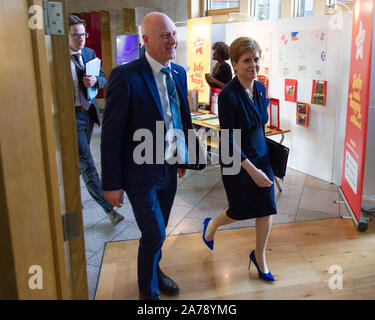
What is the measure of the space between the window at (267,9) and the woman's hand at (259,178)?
16.0 ft

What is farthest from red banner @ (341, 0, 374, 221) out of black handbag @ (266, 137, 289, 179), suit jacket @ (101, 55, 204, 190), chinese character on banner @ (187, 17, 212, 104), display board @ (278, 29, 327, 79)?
chinese character on banner @ (187, 17, 212, 104)

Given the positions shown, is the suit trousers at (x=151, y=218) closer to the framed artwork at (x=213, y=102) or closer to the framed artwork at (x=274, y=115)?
the framed artwork at (x=274, y=115)

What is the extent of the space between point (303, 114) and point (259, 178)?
277 cm

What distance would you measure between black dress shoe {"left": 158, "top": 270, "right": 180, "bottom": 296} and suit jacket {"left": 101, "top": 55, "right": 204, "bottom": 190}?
0.78 metres

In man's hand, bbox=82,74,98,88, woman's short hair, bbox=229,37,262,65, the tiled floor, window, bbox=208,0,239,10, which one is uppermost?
window, bbox=208,0,239,10

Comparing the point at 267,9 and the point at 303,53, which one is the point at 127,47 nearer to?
the point at 267,9

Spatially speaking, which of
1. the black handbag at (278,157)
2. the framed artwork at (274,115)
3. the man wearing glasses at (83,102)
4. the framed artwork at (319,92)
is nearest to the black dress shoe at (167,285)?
the black handbag at (278,157)

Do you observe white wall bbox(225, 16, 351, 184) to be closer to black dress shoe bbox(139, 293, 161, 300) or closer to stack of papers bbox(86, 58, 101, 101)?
stack of papers bbox(86, 58, 101, 101)

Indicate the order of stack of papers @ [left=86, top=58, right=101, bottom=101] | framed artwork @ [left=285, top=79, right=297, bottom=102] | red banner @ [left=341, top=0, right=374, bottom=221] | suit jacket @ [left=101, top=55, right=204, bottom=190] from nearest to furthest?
suit jacket @ [left=101, top=55, right=204, bottom=190] < red banner @ [left=341, top=0, right=374, bottom=221] < stack of papers @ [left=86, top=58, right=101, bottom=101] < framed artwork @ [left=285, top=79, right=297, bottom=102]

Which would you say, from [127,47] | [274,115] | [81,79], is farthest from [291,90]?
[127,47]

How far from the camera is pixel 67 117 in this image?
1429 millimetres

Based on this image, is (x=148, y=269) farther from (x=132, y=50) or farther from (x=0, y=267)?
(x=132, y=50)

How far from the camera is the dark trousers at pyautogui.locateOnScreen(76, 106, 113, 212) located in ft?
11.7
